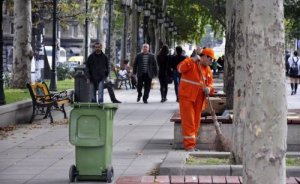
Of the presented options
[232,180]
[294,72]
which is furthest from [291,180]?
[294,72]

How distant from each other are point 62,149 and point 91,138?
3.70 meters

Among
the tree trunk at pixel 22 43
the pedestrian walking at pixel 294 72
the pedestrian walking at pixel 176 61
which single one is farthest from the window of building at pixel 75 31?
the pedestrian walking at pixel 176 61

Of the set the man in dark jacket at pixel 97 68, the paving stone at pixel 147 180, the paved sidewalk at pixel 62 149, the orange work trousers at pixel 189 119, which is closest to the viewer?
the paving stone at pixel 147 180

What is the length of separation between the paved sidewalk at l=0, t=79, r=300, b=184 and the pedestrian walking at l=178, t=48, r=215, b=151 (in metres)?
0.54

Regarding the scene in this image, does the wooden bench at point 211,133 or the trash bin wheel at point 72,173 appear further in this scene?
the wooden bench at point 211,133

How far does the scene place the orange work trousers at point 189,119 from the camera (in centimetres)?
1142

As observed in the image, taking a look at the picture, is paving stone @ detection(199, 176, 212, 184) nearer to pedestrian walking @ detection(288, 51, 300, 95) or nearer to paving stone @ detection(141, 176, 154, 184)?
paving stone @ detection(141, 176, 154, 184)

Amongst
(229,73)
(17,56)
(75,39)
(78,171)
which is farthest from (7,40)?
(78,171)

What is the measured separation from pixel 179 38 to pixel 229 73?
76.0 m

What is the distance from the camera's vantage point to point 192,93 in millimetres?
11469

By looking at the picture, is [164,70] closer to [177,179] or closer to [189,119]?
[189,119]

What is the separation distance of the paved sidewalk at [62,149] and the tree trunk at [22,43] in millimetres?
5343

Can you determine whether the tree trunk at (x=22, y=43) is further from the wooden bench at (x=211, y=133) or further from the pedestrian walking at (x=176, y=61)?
the wooden bench at (x=211, y=133)

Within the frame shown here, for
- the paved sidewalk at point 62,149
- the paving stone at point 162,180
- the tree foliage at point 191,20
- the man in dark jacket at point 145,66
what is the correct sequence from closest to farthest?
the paving stone at point 162,180, the paved sidewalk at point 62,149, the man in dark jacket at point 145,66, the tree foliage at point 191,20
